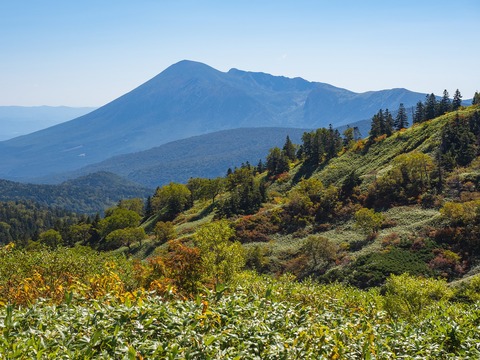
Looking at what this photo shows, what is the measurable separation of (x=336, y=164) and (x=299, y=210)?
3635 cm

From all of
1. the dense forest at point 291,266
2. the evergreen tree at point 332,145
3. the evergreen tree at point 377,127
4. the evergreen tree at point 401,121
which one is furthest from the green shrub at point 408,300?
the evergreen tree at point 401,121

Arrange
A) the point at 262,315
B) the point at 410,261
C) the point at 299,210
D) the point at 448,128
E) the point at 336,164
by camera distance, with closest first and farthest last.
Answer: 1. the point at 262,315
2. the point at 410,261
3. the point at 299,210
4. the point at 448,128
5. the point at 336,164

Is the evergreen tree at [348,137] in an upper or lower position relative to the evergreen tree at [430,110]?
lower

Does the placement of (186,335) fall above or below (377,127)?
below

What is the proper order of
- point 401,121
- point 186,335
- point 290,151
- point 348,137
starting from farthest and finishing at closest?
point 290,151, point 401,121, point 348,137, point 186,335

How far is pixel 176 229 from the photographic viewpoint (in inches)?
3952

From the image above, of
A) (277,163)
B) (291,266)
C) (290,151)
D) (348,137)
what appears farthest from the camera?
(290,151)

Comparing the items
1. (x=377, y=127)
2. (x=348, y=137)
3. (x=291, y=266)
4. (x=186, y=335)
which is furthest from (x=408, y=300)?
(x=348, y=137)

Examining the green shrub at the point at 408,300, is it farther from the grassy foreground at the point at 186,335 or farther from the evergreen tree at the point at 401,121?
the evergreen tree at the point at 401,121

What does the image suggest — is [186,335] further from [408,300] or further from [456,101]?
[456,101]

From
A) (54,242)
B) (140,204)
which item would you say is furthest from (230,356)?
(140,204)

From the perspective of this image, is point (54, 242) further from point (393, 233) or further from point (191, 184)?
point (393, 233)

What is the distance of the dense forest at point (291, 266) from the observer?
7.41 meters

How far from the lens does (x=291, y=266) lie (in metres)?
62.1
